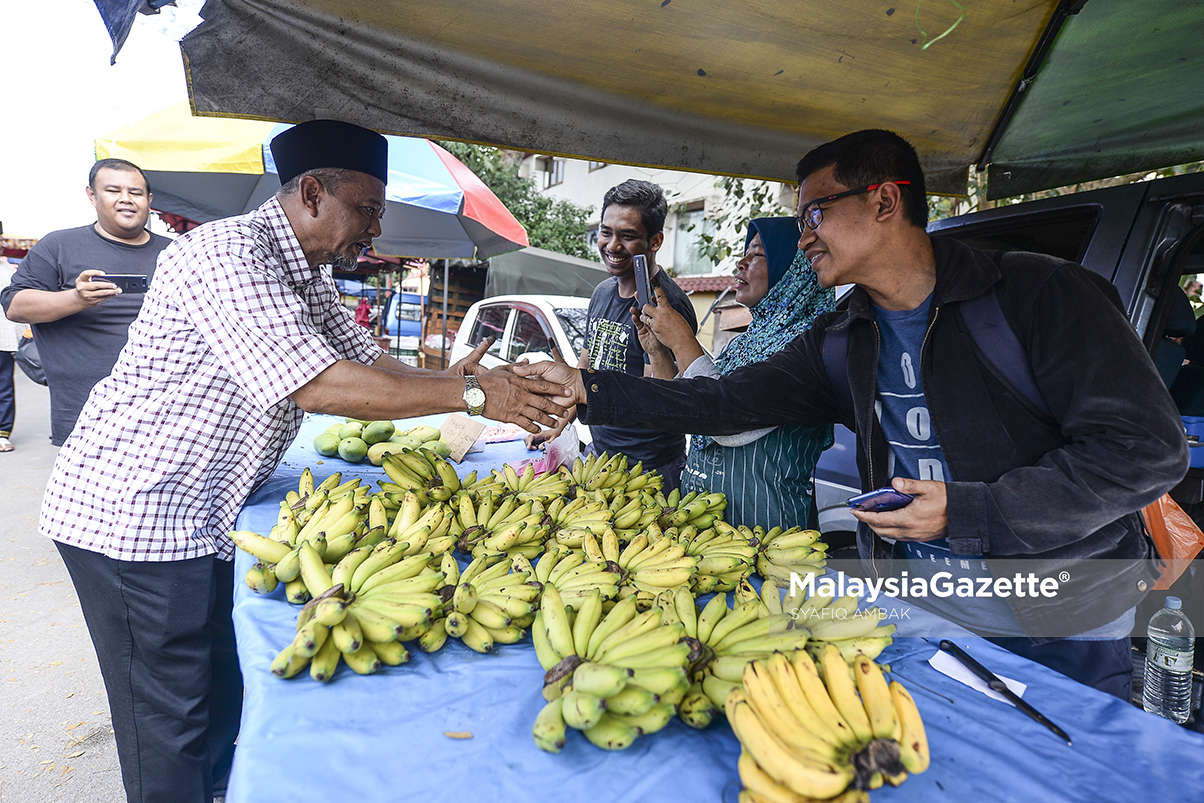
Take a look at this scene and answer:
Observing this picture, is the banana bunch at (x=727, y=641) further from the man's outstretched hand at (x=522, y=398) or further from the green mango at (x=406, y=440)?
the green mango at (x=406, y=440)

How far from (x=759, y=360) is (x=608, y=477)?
0.86 metres

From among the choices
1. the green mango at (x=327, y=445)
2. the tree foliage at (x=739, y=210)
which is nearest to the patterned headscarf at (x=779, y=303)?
the tree foliage at (x=739, y=210)

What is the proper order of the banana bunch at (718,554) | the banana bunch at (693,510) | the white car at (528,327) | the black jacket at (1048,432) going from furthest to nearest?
the white car at (528,327), the banana bunch at (693,510), the banana bunch at (718,554), the black jacket at (1048,432)

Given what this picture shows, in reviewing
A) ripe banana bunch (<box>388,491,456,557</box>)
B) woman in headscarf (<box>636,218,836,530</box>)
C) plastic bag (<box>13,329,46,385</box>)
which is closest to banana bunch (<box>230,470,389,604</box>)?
ripe banana bunch (<box>388,491,456,557</box>)

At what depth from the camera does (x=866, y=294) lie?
229 centimetres

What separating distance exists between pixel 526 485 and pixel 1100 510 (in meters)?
2.01

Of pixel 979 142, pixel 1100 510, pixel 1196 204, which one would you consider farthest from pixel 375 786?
pixel 979 142

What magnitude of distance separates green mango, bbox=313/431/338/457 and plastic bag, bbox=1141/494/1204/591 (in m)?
3.77

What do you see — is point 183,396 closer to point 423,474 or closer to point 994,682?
point 423,474

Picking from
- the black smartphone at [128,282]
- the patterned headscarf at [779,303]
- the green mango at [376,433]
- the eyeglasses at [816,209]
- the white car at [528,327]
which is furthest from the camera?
the white car at [528,327]

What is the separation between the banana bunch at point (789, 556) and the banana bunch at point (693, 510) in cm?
23

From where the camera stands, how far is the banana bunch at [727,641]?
1.30 metres

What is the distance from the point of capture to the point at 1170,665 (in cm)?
234

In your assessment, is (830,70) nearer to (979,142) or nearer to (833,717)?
(979,142)
